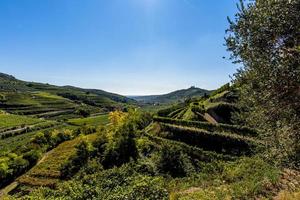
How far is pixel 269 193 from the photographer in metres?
22.6

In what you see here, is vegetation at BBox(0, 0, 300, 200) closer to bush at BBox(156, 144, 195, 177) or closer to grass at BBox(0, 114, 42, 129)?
bush at BBox(156, 144, 195, 177)

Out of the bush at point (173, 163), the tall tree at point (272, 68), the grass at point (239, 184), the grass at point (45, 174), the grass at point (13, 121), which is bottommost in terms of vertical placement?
the grass at point (45, 174)

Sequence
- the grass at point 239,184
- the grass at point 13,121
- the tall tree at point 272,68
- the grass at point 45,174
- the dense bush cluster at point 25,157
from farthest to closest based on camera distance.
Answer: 1. the grass at point 13,121
2. the dense bush cluster at point 25,157
3. the grass at point 45,174
4. the grass at point 239,184
5. the tall tree at point 272,68

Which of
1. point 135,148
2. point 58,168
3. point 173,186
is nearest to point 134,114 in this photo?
point 58,168

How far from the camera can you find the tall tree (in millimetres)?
12117

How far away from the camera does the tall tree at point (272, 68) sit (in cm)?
1212

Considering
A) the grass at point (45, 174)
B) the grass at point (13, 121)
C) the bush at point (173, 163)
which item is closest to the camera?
the bush at point (173, 163)

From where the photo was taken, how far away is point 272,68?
41.5 feet

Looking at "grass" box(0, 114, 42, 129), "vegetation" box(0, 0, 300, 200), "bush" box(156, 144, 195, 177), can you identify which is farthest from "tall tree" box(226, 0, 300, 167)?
"grass" box(0, 114, 42, 129)

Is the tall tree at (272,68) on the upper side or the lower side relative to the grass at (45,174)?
upper

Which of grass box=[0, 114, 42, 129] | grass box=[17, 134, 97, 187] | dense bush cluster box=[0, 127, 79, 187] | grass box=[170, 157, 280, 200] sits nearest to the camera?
grass box=[170, 157, 280, 200]

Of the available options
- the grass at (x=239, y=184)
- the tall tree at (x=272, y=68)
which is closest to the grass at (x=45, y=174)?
the grass at (x=239, y=184)

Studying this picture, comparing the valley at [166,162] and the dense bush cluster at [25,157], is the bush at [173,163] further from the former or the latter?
the dense bush cluster at [25,157]

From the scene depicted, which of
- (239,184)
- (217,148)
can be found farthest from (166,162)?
(239,184)
